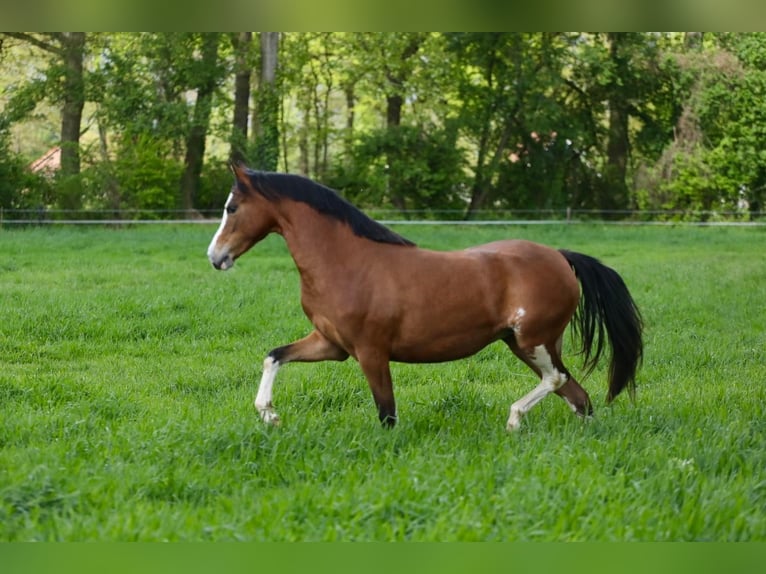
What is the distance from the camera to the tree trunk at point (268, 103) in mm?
25625

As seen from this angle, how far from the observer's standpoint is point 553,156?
89.8ft

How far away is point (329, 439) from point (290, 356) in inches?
27.3

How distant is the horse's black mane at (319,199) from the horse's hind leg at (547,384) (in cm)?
93

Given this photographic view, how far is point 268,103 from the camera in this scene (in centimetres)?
2619

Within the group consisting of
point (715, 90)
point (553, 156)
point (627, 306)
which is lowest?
point (627, 306)

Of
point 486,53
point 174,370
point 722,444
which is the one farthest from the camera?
point 486,53

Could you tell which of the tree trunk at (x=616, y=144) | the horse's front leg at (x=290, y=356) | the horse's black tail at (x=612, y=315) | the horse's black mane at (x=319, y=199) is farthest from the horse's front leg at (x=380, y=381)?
the tree trunk at (x=616, y=144)

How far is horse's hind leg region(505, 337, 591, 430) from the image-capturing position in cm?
502

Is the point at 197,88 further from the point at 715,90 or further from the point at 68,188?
the point at 715,90

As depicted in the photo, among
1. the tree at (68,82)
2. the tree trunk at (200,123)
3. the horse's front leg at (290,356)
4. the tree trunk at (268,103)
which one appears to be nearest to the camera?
the horse's front leg at (290,356)

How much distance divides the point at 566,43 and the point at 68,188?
1475cm

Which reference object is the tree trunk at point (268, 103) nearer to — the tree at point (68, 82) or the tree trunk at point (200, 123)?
the tree trunk at point (200, 123)

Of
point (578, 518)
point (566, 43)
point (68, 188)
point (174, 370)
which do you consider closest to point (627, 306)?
point (578, 518)

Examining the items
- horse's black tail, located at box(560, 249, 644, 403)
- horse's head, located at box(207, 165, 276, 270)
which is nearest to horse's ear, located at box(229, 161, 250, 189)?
horse's head, located at box(207, 165, 276, 270)
